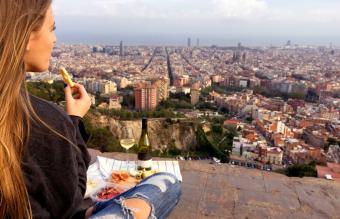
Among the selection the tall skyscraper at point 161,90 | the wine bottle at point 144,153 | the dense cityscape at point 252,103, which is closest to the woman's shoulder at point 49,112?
the wine bottle at point 144,153

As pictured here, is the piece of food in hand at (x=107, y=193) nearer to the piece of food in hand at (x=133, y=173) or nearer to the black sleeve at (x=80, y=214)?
the piece of food in hand at (x=133, y=173)

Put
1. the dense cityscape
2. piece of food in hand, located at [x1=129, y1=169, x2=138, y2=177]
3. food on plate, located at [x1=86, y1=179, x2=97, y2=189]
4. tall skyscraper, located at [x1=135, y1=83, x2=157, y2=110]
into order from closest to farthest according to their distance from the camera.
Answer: food on plate, located at [x1=86, y1=179, x2=97, y2=189], piece of food in hand, located at [x1=129, y1=169, x2=138, y2=177], the dense cityscape, tall skyscraper, located at [x1=135, y1=83, x2=157, y2=110]

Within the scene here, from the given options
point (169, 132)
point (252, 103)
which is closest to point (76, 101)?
point (169, 132)

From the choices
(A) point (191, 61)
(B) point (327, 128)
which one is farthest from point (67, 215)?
(A) point (191, 61)

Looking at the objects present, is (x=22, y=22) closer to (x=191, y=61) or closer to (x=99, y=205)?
(x=99, y=205)

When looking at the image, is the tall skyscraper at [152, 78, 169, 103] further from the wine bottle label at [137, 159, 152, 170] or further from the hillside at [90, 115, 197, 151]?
the wine bottle label at [137, 159, 152, 170]

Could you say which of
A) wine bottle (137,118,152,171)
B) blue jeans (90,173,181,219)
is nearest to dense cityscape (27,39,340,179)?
wine bottle (137,118,152,171)

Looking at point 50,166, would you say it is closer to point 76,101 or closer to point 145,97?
point 76,101
